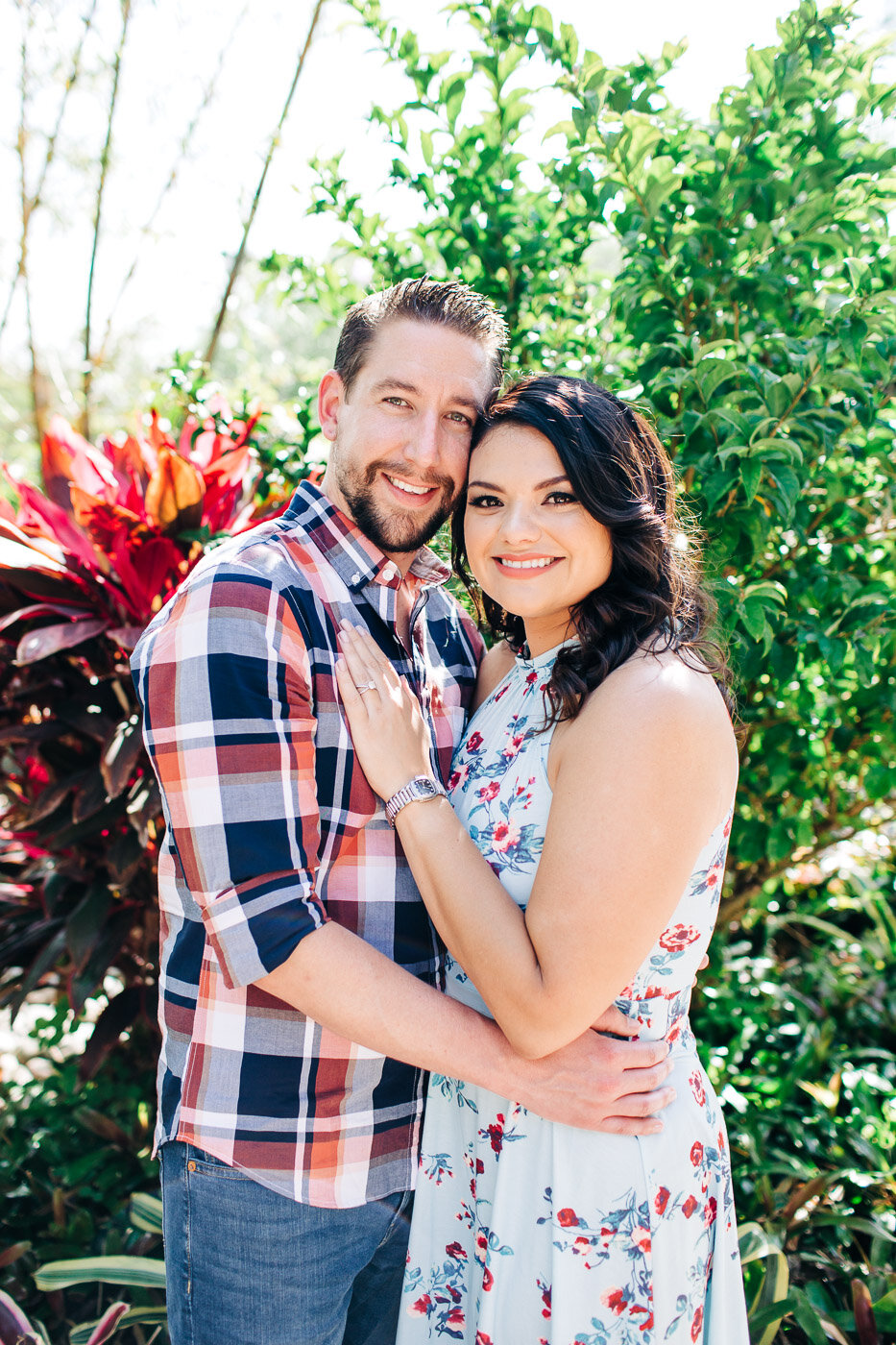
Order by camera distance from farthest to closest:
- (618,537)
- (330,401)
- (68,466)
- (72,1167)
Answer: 1. (72,1167)
2. (68,466)
3. (330,401)
4. (618,537)

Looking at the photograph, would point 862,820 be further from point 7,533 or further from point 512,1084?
point 7,533

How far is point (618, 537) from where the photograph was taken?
1606mm

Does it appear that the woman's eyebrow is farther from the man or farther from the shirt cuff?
the shirt cuff

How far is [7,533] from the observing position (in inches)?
86.8

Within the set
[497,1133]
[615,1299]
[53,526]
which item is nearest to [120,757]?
[53,526]

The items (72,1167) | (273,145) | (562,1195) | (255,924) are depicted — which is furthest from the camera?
(273,145)

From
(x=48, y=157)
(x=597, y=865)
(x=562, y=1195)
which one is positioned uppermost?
(x=48, y=157)

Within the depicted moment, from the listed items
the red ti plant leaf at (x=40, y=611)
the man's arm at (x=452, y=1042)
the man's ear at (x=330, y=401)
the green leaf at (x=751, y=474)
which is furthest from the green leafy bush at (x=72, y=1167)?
the green leaf at (x=751, y=474)

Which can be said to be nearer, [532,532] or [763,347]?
[532,532]

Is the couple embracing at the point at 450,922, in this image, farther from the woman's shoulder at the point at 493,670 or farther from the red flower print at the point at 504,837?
the woman's shoulder at the point at 493,670

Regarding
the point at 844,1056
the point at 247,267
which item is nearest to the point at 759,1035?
the point at 844,1056

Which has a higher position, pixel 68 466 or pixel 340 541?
pixel 68 466

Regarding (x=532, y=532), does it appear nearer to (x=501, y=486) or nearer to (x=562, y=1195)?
(x=501, y=486)

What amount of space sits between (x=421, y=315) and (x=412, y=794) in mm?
979
